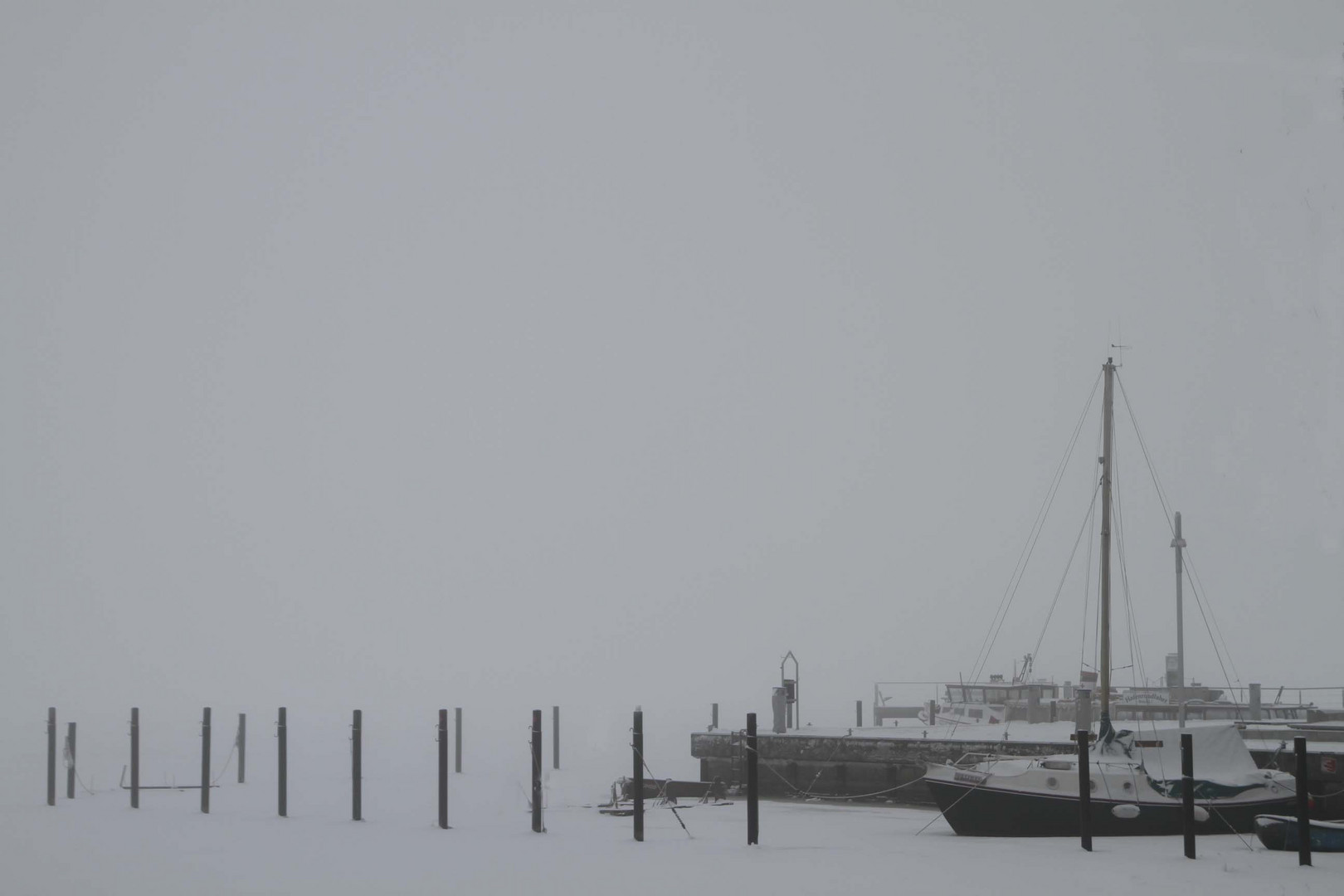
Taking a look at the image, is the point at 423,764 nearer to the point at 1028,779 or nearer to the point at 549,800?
the point at 549,800

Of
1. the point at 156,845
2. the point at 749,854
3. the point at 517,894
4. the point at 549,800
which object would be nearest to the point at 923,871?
the point at 749,854

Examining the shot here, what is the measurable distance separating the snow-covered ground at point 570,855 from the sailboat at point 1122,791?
2.03 ft

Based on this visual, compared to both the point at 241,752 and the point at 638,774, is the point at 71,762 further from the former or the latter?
the point at 638,774

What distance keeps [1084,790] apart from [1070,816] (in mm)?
2492

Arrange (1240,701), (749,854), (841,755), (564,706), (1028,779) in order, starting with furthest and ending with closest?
1. (564,706)
2. (1240,701)
3. (841,755)
4. (1028,779)
5. (749,854)

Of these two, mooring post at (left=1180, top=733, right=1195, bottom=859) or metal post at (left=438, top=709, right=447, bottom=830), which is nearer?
mooring post at (left=1180, top=733, right=1195, bottom=859)

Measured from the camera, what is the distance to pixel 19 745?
8350cm

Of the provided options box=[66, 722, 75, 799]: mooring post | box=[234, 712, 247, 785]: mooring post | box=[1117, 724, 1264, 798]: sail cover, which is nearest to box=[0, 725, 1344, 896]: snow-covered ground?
box=[1117, 724, 1264, 798]: sail cover

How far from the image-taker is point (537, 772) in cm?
3192

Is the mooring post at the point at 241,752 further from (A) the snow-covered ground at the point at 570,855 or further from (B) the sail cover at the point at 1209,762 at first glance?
(B) the sail cover at the point at 1209,762

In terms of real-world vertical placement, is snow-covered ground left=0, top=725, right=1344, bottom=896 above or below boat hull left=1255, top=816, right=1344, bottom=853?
below

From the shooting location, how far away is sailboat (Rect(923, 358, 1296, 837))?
2903cm

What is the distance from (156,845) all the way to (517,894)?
1126 cm

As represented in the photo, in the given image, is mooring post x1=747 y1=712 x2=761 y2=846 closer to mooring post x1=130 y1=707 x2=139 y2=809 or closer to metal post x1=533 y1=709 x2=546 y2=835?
metal post x1=533 y1=709 x2=546 y2=835
